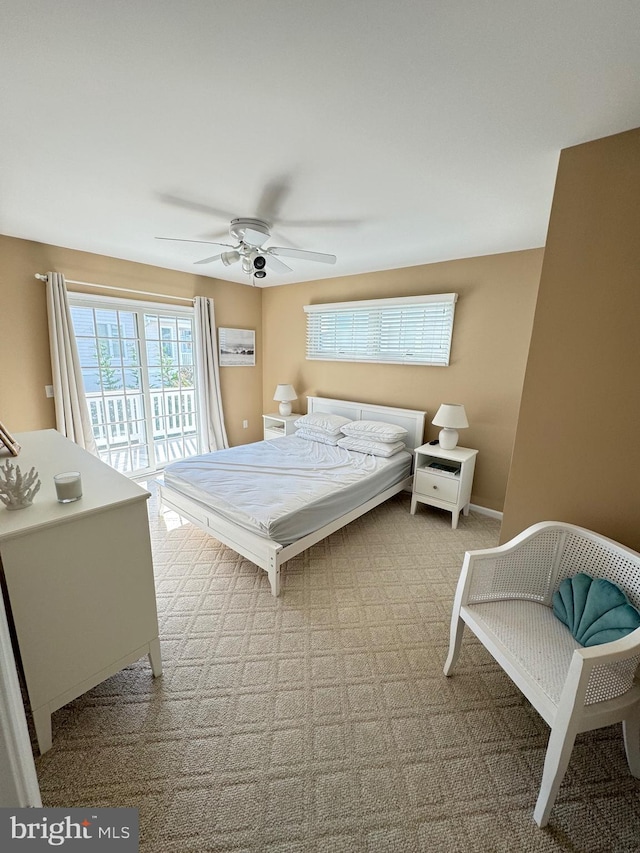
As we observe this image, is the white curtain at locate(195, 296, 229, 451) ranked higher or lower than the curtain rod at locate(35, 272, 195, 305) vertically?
lower

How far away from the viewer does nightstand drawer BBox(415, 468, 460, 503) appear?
3.12m

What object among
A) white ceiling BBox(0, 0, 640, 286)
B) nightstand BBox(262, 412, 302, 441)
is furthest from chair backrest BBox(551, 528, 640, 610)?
nightstand BBox(262, 412, 302, 441)

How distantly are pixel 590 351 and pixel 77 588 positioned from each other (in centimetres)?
245

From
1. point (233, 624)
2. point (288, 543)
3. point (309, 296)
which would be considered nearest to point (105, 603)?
point (233, 624)

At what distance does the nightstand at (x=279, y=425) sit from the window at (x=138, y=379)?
965mm

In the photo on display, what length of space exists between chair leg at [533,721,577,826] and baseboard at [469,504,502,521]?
243 cm

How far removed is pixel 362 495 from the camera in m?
2.90

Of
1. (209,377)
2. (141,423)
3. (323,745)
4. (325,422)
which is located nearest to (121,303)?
(209,377)

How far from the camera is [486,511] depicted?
135 inches

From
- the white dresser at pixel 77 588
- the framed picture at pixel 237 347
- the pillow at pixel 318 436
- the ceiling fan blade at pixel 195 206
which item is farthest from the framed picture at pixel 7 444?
the framed picture at pixel 237 347

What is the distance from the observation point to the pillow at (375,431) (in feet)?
11.5

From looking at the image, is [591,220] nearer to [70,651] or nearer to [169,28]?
[169,28]

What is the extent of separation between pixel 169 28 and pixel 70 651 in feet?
7.20

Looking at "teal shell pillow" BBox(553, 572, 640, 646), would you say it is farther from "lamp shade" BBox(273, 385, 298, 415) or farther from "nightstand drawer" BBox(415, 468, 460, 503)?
"lamp shade" BBox(273, 385, 298, 415)
